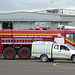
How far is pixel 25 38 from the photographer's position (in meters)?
24.7

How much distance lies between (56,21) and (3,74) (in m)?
37.6

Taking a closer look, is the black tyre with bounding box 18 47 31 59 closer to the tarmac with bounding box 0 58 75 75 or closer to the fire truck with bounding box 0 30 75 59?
the fire truck with bounding box 0 30 75 59

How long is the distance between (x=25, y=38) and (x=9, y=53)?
234 centimetres

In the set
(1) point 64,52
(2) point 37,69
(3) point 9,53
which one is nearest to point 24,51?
(3) point 9,53

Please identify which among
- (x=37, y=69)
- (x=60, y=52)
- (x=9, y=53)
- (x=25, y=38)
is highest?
(x=25, y=38)

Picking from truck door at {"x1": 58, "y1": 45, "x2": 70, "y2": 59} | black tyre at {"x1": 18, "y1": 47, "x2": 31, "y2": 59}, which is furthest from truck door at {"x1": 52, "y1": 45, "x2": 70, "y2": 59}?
black tyre at {"x1": 18, "y1": 47, "x2": 31, "y2": 59}

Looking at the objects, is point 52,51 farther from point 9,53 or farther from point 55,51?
point 9,53

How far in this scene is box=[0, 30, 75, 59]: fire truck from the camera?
24.6 metres

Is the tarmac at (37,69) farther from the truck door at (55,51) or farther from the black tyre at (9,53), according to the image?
the black tyre at (9,53)

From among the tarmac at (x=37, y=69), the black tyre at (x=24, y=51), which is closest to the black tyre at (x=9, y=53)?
the black tyre at (x=24, y=51)

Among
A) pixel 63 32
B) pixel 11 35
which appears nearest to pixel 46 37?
pixel 63 32

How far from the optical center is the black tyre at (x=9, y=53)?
80.6 feet

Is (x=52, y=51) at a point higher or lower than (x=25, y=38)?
lower

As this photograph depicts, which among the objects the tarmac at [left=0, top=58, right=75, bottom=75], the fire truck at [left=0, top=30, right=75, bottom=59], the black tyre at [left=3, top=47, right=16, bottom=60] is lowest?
the tarmac at [left=0, top=58, right=75, bottom=75]
